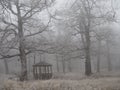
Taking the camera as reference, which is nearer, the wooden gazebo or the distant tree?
the distant tree

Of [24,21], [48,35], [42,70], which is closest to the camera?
[24,21]

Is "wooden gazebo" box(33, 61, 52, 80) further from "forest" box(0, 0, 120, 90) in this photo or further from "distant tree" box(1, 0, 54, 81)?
"distant tree" box(1, 0, 54, 81)

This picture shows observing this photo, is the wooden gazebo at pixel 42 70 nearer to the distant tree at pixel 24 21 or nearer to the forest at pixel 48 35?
the forest at pixel 48 35

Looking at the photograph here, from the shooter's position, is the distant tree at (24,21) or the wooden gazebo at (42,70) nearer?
the distant tree at (24,21)

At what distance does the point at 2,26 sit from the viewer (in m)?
15.8

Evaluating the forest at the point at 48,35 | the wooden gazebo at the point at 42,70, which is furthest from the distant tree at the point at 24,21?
the wooden gazebo at the point at 42,70

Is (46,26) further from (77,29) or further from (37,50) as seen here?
(77,29)

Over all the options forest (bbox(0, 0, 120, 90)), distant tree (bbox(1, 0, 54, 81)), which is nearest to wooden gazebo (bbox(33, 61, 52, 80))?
forest (bbox(0, 0, 120, 90))

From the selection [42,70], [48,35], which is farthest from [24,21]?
[42,70]

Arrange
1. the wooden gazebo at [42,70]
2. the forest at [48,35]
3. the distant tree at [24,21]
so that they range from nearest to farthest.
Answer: the forest at [48,35]
the distant tree at [24,21]
the wooden gazebo at [42,70]

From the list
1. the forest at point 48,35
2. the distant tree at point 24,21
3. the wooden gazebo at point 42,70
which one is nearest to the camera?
the forest at point 48,35

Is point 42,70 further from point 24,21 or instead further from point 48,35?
point 24,21

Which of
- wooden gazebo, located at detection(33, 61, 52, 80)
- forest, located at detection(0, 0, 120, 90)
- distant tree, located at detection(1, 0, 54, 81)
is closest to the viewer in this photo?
forest, located at detection(0, 0, 120, 90)

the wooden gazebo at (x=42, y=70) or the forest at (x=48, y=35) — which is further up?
the forest at (x=48, y=35)
